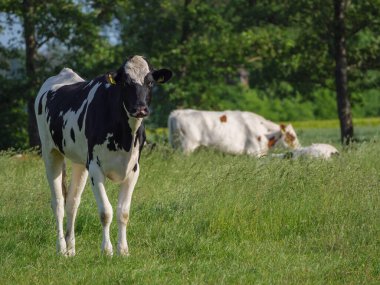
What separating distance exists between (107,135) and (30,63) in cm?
1471

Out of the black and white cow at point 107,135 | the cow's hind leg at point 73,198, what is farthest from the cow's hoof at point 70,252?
the cow's hind leg at point 73,198

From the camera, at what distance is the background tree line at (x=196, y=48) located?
23016 millimetres

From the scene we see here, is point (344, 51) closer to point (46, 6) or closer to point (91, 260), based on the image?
point (46, 6)

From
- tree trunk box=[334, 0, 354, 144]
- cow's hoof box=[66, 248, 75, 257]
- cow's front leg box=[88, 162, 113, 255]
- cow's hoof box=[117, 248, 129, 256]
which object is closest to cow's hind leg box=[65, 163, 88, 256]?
cow's hoof box=[66, 248, 75, 257]

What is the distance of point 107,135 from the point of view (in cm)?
891

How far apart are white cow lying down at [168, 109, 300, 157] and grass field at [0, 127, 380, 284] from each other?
9.63 metres

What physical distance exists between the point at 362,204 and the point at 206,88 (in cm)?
1584

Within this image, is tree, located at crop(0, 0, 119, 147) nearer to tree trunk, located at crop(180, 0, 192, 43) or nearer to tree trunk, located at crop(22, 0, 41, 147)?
tree trunk, located at crop(22, 0, 41, 147)

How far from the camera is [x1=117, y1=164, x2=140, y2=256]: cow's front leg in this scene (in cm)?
880

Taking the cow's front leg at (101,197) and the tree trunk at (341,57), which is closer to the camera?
the cow's front leg at (101,197)

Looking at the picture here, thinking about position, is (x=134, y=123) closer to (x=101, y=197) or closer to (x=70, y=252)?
(x=101, y=197)

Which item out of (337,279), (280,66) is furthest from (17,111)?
(337,279)

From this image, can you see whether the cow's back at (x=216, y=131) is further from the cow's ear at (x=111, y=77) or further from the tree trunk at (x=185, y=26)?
the cow's ear at (x=111, y=77)

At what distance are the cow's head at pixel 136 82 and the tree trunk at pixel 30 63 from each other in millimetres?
13322
